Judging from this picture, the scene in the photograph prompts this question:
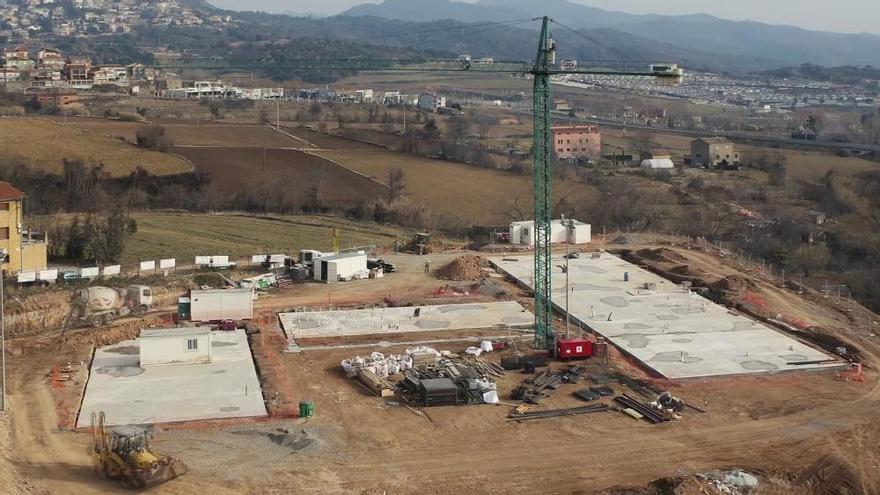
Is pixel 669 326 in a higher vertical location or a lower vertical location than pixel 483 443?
higher

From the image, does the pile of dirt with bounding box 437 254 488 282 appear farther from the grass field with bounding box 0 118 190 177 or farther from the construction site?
the grass field with bounding box 0 118 190 177

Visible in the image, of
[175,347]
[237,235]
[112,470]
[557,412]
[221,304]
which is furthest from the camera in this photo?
[237,235]

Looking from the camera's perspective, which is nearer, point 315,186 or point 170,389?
point 170,389

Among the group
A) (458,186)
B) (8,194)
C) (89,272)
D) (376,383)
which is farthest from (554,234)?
(8,194)

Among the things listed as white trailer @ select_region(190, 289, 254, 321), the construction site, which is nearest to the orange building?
the construction site

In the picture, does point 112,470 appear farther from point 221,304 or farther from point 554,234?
point 554,234

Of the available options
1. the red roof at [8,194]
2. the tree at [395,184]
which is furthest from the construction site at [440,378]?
the tree at [395,184]

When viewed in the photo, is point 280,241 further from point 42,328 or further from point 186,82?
point 186,82
